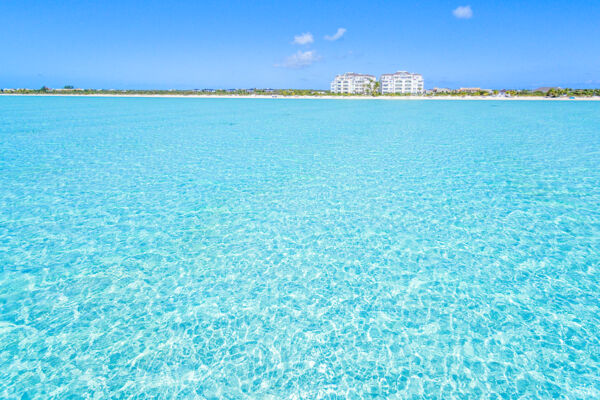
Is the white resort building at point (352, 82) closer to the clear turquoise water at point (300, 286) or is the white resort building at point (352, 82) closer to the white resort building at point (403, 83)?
the white resort building at point (403, 83)

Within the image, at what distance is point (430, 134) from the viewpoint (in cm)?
2447

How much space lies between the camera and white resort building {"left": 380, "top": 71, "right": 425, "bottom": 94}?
129500mm

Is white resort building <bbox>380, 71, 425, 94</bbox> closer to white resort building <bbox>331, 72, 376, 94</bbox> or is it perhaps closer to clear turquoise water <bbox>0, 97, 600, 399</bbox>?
white resort building <bbox>331, 72, 376, 94</bbox>

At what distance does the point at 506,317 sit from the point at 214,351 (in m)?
4.81

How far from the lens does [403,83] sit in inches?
5157

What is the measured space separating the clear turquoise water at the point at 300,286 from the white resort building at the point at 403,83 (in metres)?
130

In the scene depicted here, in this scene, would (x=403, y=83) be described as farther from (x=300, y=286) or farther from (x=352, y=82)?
(x=300, y=286)

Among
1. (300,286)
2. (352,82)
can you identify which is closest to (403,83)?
(352,82)

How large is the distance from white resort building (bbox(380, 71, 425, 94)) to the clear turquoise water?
428ft

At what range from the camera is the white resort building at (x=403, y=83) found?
130m

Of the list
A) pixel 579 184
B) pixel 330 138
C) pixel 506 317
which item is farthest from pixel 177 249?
pixel 330 138

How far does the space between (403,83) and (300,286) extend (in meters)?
141

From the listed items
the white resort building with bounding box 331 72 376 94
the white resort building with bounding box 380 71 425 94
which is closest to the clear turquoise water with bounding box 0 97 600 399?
the white resort building with bounding box 380 71 425 94

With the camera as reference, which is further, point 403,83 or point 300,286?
point 403,83
